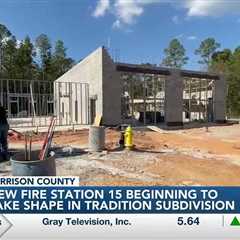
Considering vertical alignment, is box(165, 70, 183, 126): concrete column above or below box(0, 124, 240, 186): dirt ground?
above

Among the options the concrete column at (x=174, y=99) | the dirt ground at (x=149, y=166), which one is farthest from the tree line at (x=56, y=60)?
the dirt ground at (x=149, y=166)

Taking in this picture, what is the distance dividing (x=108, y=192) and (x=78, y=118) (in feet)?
76.2

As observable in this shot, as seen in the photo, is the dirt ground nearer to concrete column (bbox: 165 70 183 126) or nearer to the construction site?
the construction site

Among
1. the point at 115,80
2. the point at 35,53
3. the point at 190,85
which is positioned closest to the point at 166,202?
the point at 115,80

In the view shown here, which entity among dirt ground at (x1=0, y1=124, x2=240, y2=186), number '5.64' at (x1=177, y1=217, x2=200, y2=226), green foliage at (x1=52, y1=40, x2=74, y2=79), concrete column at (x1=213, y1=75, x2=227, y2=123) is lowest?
dirt ground at (x1=0, y1=124, x2=240, y2=186)

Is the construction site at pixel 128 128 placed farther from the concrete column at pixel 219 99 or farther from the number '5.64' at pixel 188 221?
the number '5.64' at pixel 188 221

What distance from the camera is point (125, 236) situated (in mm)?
4191

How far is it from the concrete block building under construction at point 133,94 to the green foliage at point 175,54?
42.4m

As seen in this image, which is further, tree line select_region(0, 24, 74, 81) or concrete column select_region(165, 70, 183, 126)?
tree line select_region(0, 24, 74, 81)

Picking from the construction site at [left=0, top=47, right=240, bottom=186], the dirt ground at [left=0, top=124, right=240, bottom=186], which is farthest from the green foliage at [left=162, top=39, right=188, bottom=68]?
the dirt ground at [left=0, top=124, right=240, bottom=186]

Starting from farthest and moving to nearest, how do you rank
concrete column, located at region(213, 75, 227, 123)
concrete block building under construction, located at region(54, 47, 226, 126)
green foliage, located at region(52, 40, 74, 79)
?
green foliage, located at region(52, 40, 74, 79) → concrete column, located at region(213, 75, 227, 123) → concrete block building under construction, located at region(54, 47, 226, 126)

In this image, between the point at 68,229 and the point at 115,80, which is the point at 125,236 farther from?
the point at 115,80

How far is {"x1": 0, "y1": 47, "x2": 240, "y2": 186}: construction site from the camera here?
9.88m

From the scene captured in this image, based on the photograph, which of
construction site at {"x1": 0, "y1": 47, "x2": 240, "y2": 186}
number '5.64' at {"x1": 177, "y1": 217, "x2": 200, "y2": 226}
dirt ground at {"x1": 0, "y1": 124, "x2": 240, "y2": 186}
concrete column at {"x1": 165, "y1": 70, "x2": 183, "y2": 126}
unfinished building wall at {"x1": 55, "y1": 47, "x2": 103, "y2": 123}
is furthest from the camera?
concrete column at {"x1": 165, "y1": 70, "x2": 183, "y2": 126}
